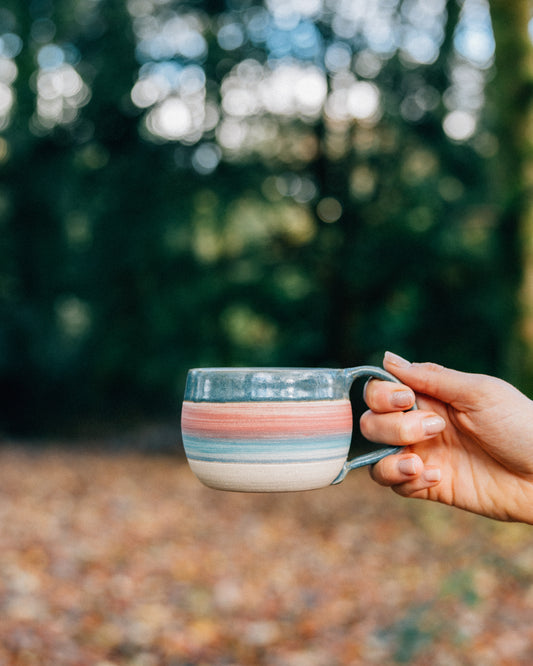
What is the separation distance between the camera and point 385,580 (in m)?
4.99

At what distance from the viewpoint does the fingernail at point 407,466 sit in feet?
5.77

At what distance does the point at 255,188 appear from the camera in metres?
9.58

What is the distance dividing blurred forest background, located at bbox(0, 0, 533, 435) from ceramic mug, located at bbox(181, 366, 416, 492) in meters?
7.33

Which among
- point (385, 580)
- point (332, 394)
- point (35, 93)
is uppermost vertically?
point (35, 93)

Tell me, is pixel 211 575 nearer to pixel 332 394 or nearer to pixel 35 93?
pixel 332 394

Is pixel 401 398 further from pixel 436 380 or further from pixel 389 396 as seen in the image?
pixel 436 380

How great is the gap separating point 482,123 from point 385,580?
6454 mm

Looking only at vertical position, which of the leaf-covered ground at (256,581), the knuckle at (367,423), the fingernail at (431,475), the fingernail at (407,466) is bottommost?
the leaf-covered ground at (256,581)

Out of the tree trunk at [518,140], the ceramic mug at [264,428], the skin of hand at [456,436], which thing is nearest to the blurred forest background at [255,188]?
the tree trunk at [518,140]

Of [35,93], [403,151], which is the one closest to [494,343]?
[403,151]

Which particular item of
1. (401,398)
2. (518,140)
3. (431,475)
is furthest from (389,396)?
(518,140)

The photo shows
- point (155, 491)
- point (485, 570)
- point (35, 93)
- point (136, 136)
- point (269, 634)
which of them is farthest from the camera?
point (35, 93)

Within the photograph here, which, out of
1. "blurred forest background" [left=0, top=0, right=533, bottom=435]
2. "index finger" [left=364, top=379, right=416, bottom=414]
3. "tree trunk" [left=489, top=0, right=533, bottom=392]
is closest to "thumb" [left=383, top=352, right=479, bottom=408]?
"index finger" [left=364, top=379, right=416, bottom=414]

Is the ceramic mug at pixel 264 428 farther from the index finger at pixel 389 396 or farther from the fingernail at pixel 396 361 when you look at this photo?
the fingernail at pixel 396 361
